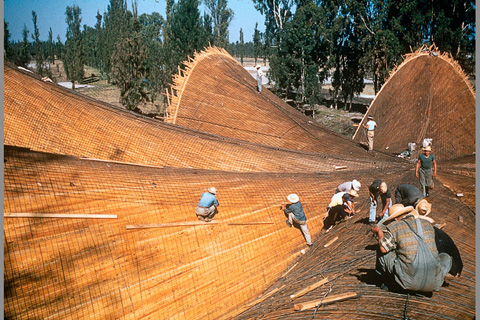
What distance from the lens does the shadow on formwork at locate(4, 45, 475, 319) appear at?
2.91m

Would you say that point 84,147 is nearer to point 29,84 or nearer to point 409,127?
point 29,84

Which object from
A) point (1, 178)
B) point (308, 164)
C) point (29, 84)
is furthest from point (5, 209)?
point (308, 164)

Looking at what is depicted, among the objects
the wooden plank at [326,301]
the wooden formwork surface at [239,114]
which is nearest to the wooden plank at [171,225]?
the wooden plank at [326,301]

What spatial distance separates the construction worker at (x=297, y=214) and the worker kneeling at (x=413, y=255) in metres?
1.46

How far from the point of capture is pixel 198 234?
3.78 m

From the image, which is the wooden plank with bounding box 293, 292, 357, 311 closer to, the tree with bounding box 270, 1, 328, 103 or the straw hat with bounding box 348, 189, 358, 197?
the straw hat with bounding box 348, 189, 358, 197

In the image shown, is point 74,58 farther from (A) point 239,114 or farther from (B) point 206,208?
(B) point 206,208

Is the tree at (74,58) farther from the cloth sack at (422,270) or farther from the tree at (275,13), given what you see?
the cloth sack at (422,270)

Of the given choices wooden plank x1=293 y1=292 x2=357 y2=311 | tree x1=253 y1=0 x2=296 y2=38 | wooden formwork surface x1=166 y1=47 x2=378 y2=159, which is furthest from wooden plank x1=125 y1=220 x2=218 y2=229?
tree x1=253 y1=0 x2=296 y2=38

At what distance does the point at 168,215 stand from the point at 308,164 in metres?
2.79

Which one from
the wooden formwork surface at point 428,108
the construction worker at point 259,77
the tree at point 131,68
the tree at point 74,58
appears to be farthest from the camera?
the tree at point 74,58

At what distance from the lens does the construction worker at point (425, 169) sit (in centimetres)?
480

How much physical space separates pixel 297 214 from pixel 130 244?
1849 mm

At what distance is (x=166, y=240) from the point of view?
3564 mm
